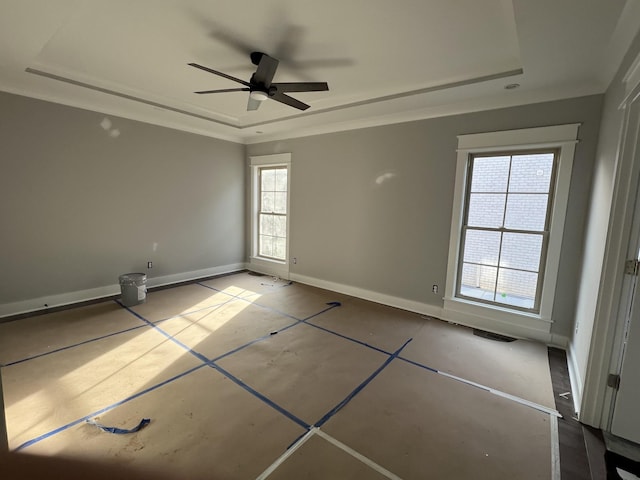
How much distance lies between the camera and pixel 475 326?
369 cm

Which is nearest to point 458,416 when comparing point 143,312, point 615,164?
point 615,164

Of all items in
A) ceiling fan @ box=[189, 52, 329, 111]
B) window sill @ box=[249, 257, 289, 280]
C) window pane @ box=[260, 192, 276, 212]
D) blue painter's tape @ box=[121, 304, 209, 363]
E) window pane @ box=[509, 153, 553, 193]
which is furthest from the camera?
window pane @ box=[260, 192, 276, 212]

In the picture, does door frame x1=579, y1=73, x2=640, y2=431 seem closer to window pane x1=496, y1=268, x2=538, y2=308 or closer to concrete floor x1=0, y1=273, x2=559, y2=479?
concrete floor x1=0, y1=273, x2=559, y2=479

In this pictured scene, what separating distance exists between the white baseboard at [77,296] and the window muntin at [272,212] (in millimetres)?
1287

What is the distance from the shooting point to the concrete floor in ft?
5.89

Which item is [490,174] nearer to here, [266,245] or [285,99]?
[285,99]

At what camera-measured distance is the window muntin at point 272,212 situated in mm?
5777

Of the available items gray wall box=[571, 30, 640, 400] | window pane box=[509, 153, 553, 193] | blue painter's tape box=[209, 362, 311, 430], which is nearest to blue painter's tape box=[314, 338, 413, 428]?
blue painter's tape box=[209, 362, 311, 430]

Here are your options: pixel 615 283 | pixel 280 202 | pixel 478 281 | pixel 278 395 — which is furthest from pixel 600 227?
pixel 280 202

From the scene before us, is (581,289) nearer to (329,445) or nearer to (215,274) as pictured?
(329,445)

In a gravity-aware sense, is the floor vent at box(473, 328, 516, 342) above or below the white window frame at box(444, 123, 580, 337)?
below

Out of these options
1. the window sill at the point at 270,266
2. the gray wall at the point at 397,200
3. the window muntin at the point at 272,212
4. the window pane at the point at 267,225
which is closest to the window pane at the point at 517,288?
the gray wall at the point at 397,200

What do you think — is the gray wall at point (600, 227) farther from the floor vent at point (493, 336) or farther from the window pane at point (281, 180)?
the window pane at point (281, 180)

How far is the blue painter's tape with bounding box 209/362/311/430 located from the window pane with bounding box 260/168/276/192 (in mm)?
3894
